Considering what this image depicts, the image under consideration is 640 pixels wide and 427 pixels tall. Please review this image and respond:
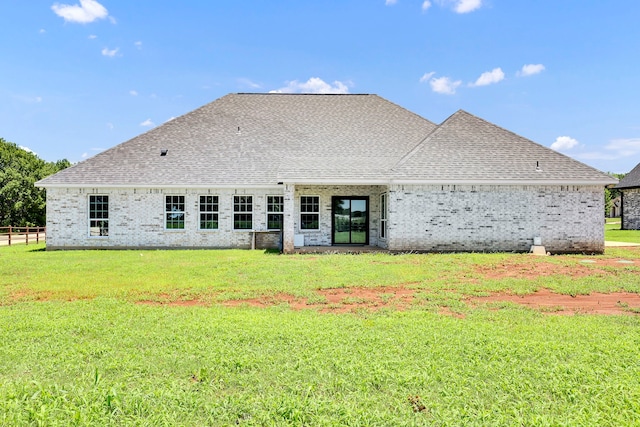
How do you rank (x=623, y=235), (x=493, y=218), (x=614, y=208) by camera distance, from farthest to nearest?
(x=614, y=208) < (x=623, y=235) < (x=493, y=218)

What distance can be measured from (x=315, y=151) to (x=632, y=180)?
30358 millimetres

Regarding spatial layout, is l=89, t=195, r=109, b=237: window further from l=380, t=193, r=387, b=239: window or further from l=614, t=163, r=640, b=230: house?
l=614, t=163, r=640, b=230: house

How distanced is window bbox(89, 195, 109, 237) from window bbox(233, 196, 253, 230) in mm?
5965

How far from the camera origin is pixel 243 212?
19.5 meters

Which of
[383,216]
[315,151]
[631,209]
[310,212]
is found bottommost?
[383,216]

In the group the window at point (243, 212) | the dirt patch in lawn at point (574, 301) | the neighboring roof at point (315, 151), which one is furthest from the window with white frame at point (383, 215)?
the dirt patch in lawn at point (574, 301)

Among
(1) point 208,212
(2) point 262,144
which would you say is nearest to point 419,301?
(1) point 208,212

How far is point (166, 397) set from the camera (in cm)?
405

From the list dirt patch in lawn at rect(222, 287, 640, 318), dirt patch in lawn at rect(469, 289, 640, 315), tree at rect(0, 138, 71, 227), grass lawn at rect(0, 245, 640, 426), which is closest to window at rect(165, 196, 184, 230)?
grass lawn at rect(0, 245, 640, 426)

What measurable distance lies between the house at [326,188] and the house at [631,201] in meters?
21.7

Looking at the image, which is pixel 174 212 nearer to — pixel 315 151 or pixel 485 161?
pixel 315 151

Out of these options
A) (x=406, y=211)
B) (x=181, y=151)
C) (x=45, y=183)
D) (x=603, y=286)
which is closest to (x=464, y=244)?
(x=406, y=211)

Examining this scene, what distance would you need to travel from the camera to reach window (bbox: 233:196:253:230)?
1951 centimetres

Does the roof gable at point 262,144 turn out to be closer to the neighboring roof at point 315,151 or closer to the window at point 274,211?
the neighboring roof at point 315,151
